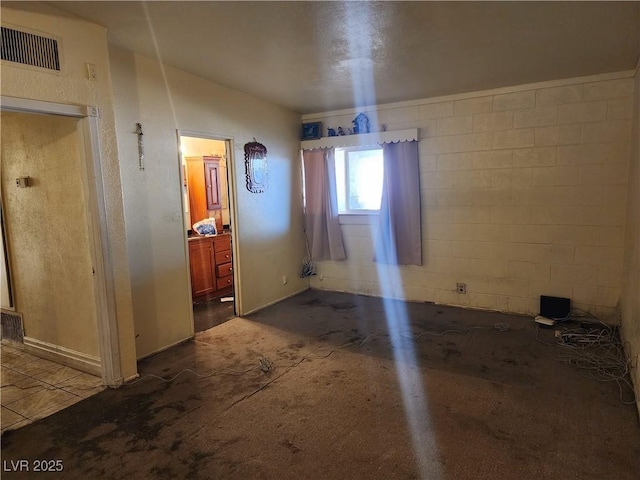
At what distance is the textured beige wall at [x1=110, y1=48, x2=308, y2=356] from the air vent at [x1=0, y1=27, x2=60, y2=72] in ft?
2.15

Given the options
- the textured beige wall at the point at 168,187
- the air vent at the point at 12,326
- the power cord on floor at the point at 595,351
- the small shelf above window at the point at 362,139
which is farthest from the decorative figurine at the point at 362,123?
the air vent at the point at 12,326

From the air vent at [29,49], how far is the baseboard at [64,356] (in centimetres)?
208

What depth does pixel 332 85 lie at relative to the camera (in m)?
4.08

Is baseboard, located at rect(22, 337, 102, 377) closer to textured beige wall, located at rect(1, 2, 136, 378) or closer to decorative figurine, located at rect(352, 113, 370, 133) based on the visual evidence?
textured beige wall, located at rect(1, 2, 136, 378)

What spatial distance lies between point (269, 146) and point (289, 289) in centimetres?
188

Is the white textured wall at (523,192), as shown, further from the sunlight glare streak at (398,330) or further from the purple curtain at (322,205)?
the purple curtain at (322,205)

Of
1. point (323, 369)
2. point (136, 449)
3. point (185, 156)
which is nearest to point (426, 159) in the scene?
point (323, 369)

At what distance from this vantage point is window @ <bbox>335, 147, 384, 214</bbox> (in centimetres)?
517

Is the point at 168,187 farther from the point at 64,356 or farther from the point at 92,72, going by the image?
the point at 64,356

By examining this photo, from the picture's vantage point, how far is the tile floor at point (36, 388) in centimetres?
263

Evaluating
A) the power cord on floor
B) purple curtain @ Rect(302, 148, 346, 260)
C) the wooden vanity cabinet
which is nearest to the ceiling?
purple curtain @ Rect(302, 148, 346, 260)

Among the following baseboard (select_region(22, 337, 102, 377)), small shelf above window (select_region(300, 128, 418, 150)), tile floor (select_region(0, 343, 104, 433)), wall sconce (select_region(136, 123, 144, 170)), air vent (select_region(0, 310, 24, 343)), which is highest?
small shelf above window (select_region(300, 128, 418, 150))

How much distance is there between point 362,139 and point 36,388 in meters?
4.07

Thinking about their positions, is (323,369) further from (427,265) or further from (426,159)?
(426,159)
